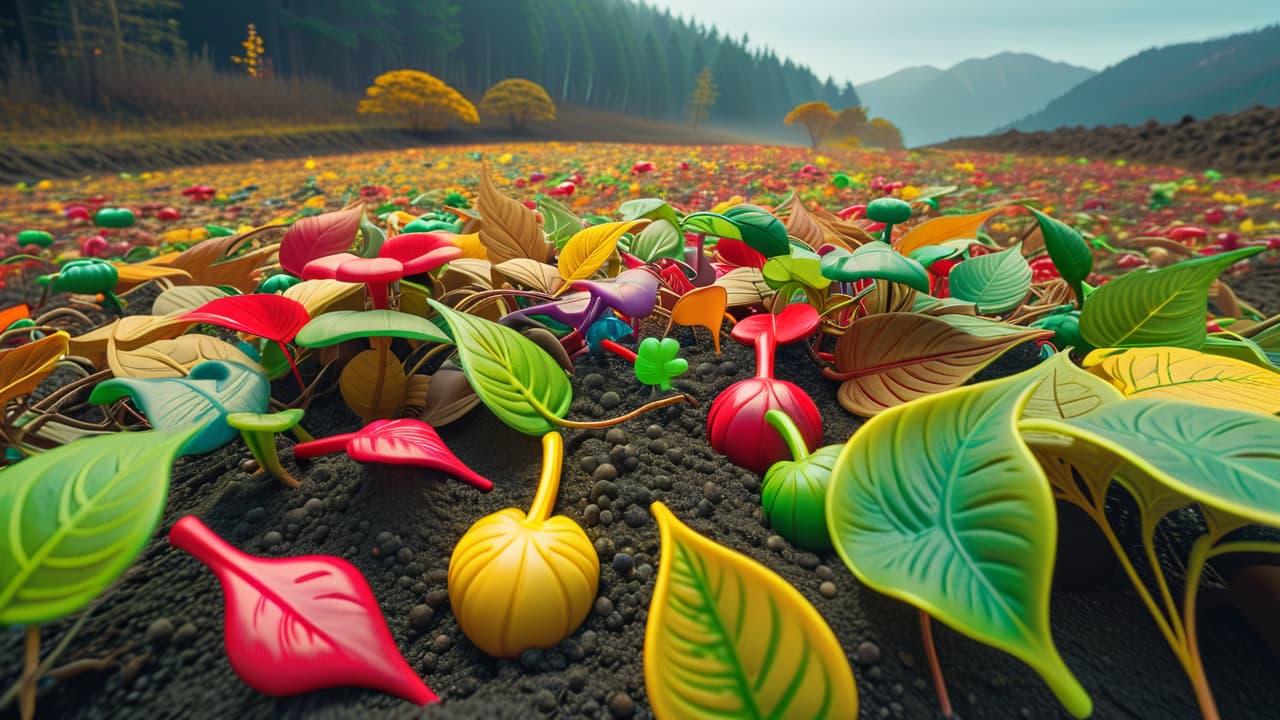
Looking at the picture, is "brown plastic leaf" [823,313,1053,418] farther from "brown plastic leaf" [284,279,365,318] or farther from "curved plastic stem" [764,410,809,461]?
"brown plastic leaf" [284,279,365,318]

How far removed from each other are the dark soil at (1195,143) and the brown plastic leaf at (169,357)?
7808 mm

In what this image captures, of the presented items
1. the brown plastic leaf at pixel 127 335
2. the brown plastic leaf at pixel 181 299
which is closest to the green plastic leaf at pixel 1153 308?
the brown plastic leaf at pixel 127 335

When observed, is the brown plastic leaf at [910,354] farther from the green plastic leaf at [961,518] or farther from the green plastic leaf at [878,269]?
the green plastic leaf at [961,518]

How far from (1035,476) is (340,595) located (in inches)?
20.8

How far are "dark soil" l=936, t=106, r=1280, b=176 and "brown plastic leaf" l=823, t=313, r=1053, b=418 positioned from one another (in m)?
7.04

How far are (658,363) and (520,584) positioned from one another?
35 cm

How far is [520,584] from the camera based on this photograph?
462 millimetres

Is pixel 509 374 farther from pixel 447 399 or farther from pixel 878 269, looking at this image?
pixel 878 269

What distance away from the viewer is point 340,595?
458mm

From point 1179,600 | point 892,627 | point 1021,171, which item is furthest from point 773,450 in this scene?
point 1021,171

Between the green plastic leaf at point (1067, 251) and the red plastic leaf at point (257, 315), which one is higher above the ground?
the green plastic leaf at point (1067, 251)

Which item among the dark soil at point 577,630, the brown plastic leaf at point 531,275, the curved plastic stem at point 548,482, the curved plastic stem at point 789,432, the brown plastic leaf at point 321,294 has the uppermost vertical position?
the brown plastic leaf at point 531,275

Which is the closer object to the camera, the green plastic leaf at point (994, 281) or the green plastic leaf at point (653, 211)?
the green plastic leaf at point (994, 281)

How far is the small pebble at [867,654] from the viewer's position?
44cm
